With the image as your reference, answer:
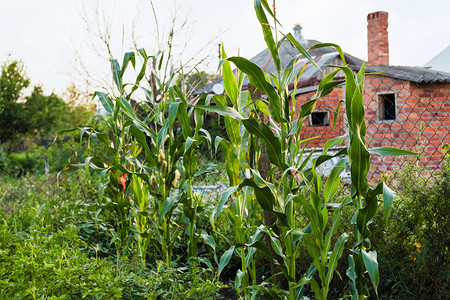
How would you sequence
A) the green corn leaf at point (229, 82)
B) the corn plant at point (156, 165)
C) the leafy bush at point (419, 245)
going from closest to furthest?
the green corn leaf at point (229, 82)
the leafy bush at point (419, 245)
the corn plant at point (156, 165)

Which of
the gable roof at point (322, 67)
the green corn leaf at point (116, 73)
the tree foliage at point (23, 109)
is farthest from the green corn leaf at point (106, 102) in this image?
the tree foliage at point (23, 109)

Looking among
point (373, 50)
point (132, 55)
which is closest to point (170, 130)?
point (132, 55)

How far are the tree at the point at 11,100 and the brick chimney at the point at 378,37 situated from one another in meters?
13.7

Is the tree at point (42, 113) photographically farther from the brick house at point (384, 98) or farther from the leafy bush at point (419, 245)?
the leafy bush at point (419, 245)

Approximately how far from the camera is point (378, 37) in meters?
13.8

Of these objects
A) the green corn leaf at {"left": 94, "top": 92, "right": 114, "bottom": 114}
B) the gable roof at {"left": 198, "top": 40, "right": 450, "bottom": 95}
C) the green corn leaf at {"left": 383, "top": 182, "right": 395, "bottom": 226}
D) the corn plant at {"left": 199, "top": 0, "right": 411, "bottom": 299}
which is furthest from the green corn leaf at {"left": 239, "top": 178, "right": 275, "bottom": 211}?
the gable roof at {"left": 198, "top": 40, "right": 450, "bottom": 95}

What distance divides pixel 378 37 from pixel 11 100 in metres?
14.1

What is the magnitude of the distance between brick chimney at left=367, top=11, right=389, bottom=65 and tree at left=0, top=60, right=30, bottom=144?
13703 mm

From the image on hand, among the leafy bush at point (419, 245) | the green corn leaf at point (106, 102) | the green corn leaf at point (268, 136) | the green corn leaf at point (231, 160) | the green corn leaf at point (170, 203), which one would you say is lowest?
the leafy bush at point (419, 245)

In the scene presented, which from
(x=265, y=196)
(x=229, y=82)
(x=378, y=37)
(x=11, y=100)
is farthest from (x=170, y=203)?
(x=11, y=100)

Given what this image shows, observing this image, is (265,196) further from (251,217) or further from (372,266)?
(251,217)

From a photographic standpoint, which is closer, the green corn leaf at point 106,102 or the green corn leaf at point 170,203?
the green corn leaf at point 170,203

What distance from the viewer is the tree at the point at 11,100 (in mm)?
17031

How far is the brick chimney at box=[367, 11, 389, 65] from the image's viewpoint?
13633 mm
